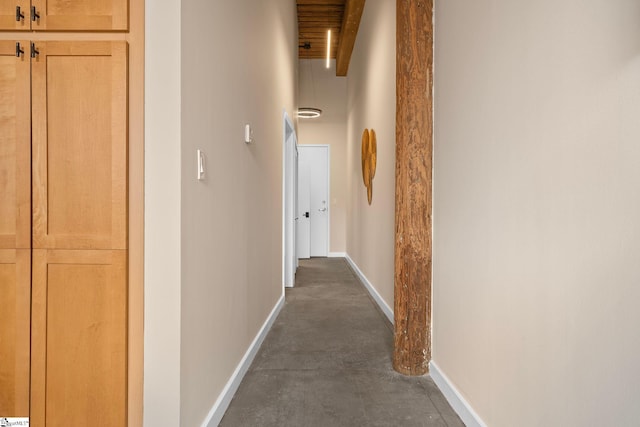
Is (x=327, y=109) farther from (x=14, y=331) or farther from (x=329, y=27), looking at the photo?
(x=14, y=331)

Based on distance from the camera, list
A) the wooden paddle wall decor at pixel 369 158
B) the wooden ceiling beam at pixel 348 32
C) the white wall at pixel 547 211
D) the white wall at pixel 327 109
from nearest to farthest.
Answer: the white wall at pixel 547 211, the wooden paddle wall decor at pixel 369 158, the wooden ceiling beam at pixel 348 32, the white wall at pixel 327 109

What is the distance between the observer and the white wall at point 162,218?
1490mm

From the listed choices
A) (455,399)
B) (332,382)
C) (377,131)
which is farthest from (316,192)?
(455,399)

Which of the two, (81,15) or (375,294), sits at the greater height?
(81,15)

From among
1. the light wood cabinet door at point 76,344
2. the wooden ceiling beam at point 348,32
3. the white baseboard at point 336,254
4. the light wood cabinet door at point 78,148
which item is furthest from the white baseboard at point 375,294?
the wooden ceiling beam at point 348,32

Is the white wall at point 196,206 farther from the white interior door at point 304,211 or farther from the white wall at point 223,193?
the white interior door at point 304,211

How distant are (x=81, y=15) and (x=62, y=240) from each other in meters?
0.83

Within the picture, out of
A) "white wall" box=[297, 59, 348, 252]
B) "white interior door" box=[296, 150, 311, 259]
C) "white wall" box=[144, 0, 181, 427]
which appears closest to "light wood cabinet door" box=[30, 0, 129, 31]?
"white wall" box=[144, 0, 181, 427]

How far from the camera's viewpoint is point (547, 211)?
1310 millimetres

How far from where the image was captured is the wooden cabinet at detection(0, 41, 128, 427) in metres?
1.49

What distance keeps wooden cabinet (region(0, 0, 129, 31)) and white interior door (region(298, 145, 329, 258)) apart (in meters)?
6.31

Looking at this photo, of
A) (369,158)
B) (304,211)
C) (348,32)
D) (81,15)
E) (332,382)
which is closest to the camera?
Result: (81,15)

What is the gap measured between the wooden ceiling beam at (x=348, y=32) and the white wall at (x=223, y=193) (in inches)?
86.5

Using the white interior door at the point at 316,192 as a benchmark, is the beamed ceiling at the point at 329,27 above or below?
above
